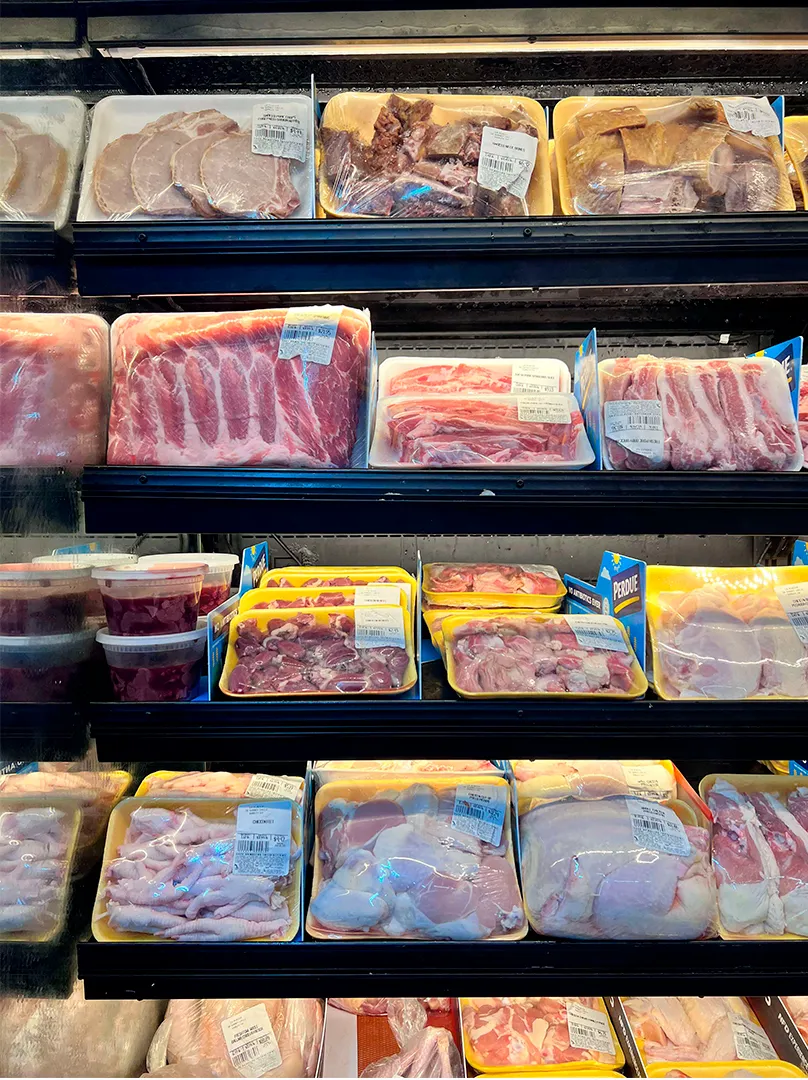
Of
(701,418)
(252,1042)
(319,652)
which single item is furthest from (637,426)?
(252,1042)

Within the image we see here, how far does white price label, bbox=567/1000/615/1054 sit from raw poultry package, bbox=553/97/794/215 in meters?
2.17

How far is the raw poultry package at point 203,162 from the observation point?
1.68 meters

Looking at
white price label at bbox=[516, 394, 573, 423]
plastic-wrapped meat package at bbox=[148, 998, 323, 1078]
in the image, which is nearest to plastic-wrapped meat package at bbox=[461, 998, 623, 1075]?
plastic-wrapped meat package at bbox=[148, 998, 323, 1078]

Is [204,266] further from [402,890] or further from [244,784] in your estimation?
[402,890]

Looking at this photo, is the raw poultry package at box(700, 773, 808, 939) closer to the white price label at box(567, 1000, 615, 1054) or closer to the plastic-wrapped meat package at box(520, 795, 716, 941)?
the plastic-wrapped meat package at box(520, 795, 716, 941)

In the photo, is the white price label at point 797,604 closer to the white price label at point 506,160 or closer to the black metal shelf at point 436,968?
the black metal shelf at point 436,968

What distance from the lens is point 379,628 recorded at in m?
1.78

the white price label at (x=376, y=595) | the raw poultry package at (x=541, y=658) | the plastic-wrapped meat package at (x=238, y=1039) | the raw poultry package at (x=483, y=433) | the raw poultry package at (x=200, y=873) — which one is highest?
the raw poultry package at (x=483, y=433)

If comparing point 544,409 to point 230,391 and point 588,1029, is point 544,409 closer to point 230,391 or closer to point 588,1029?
point 230,391

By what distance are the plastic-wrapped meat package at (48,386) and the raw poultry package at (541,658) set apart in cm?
104

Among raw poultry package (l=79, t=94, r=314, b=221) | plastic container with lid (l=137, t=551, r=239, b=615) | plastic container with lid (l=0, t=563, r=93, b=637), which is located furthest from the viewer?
plastic container with lid (l=137, t=551, r=239, b=615)

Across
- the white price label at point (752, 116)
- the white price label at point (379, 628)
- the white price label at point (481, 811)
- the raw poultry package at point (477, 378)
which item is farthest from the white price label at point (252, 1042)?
the white price label at point (752, 116)

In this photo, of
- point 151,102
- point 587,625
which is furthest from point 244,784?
point 151,102

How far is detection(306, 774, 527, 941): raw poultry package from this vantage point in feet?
5.57
